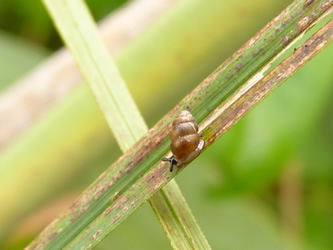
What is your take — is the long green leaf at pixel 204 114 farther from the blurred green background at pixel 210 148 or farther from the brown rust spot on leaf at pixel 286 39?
the blurred green background at pixel 210 148

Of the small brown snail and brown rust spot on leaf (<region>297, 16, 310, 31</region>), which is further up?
brown rust spot on leaf (<region>297, 16, 310, 31</region>)

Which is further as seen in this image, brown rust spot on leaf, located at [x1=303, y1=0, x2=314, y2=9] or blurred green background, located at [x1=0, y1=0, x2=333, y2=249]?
blurred green background, located at [x1=0, y1=0, x2=333, y2=249]

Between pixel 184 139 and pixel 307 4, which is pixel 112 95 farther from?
pixel 307 4

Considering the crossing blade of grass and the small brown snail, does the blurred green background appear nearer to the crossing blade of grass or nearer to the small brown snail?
the crossing blade of grass

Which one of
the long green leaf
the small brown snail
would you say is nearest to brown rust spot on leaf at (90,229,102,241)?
the long green leaf

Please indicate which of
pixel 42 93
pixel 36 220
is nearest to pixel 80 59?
pixel 42 93

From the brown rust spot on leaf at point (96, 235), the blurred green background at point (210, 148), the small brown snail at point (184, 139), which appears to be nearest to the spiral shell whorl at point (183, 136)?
the small brown snail at point (184, 139)

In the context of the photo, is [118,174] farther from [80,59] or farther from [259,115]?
[259,115]
